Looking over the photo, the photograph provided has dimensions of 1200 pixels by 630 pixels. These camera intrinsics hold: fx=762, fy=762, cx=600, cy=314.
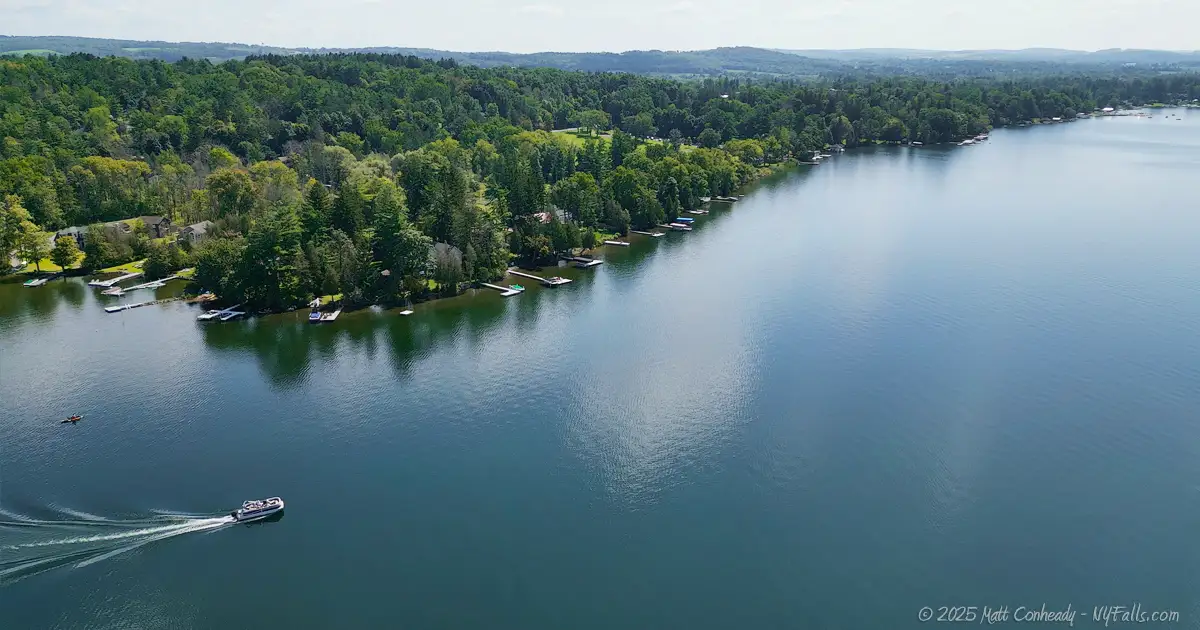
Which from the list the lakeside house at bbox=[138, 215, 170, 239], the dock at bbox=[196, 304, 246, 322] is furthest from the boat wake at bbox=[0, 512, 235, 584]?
the lakeside house at bbox=[138, 215, 170, 239]

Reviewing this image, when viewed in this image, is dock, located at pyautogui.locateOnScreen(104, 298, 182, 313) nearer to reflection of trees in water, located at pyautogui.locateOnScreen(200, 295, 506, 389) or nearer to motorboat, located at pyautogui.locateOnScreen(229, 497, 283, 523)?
reflection of trees in water, located at pyautogui.locateOnScreen(200, 295, 506, 389)

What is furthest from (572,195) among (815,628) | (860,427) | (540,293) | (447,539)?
Result: (815,628)

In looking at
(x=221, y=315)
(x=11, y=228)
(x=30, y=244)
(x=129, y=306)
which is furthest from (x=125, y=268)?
(x=221, y=315)

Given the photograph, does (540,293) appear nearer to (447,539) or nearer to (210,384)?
(210,384)

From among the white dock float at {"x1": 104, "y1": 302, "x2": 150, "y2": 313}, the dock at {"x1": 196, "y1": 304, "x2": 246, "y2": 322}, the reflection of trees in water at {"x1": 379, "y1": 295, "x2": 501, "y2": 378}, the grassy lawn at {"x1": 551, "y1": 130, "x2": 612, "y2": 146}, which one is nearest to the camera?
the reflection of trees in water at {"x1": 379, "y1": 295, "x2": 501, "y2": 378}

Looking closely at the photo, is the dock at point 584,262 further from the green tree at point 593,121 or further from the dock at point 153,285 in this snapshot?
the green tree at point 593,121

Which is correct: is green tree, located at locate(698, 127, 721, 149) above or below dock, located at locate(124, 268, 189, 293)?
above

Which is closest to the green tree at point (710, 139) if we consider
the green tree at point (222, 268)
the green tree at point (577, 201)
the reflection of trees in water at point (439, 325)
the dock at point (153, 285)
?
the green tree at point (577, 201)

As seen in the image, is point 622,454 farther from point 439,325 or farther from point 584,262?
point 584,262
